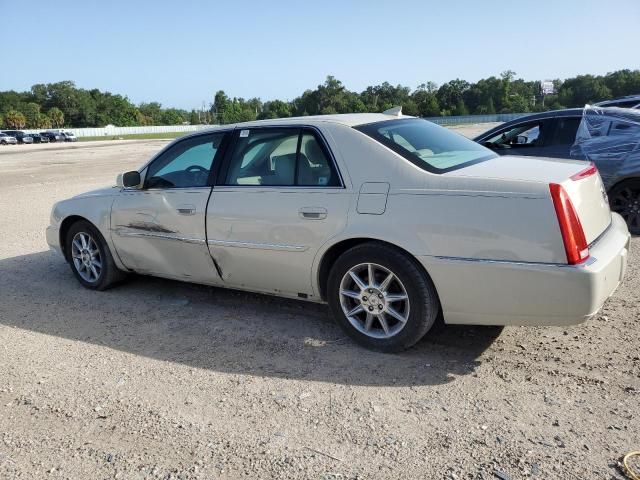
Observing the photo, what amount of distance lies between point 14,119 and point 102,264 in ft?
362

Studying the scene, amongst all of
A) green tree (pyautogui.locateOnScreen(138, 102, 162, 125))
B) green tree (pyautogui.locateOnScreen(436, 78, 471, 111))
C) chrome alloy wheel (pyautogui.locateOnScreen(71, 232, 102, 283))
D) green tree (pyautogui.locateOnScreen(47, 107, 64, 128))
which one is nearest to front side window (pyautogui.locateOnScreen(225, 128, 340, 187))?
chrome alloy wheel (pyautogui.locateOnScreen(71, 232, 102, 283))

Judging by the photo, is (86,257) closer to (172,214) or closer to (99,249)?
(99,249)

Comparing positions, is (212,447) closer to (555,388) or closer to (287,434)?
(287,434)

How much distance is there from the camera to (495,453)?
267cm

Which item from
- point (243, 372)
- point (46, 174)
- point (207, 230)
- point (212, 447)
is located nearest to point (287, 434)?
point (212, 447)

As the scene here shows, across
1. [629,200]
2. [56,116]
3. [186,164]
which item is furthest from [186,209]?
[56,116]

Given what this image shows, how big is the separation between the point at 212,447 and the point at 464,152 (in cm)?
279

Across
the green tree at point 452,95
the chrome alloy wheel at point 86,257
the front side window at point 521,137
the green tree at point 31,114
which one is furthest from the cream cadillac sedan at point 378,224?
the green tree at point 31,114

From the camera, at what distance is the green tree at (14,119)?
324 feet

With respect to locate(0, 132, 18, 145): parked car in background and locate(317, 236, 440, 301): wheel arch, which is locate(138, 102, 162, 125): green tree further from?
locate(317, 236, 440, 301): wheel arch

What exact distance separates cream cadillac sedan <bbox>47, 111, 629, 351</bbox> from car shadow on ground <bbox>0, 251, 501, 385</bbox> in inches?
11.0

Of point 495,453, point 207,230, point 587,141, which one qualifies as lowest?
point 495,453

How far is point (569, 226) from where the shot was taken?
3.11m

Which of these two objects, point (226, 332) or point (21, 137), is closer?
Result: point (226, 332)
